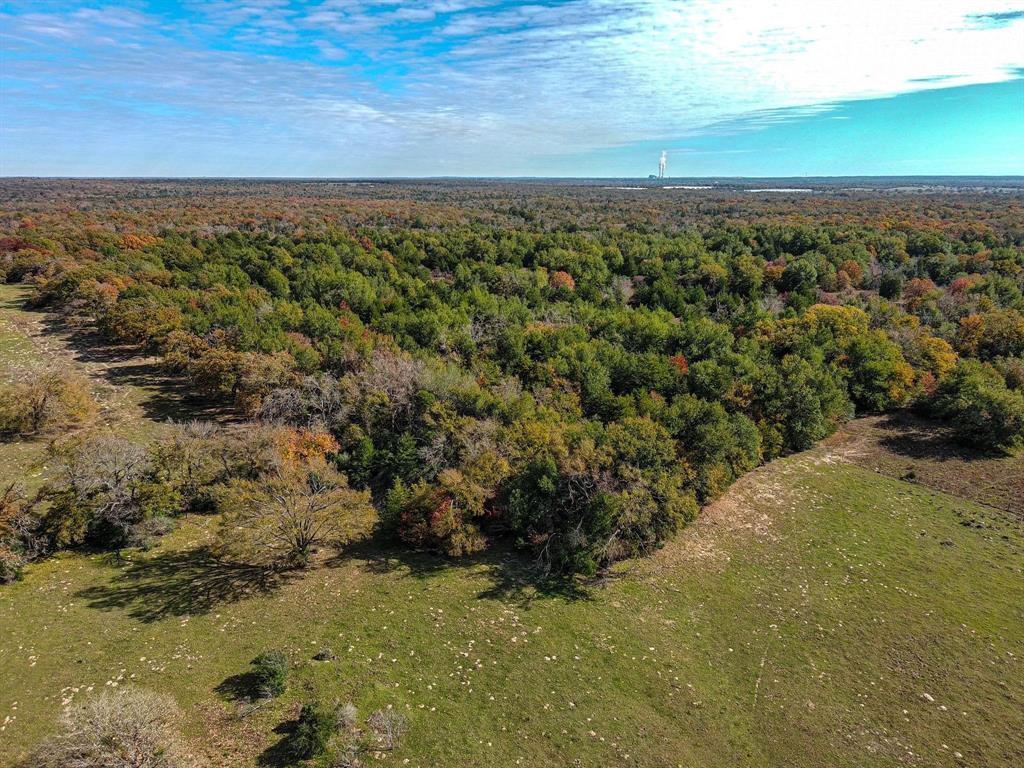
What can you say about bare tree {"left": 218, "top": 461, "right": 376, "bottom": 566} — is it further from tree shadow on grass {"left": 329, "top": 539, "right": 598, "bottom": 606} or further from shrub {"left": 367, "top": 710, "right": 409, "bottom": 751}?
shrub {"left": 367, "top": 710, "right": 409, "bottom": 751}

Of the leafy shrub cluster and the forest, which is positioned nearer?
the leafy shrub cluster

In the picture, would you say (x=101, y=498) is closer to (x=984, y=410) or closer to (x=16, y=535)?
(x=16, y=535)

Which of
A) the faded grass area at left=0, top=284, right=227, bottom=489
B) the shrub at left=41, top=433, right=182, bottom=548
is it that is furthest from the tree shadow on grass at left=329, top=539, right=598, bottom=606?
the faded grass area at left=0, top=284, right=227, bottom=489

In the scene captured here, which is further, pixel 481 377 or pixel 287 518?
pixel 481 377

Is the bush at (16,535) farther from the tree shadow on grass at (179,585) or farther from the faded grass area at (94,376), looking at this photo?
the tree shadow on grass at (179,585)

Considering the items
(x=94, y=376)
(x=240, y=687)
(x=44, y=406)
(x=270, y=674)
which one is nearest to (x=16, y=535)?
(x=44, y=406)

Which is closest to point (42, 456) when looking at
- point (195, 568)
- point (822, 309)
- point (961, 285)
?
point (195, 568)

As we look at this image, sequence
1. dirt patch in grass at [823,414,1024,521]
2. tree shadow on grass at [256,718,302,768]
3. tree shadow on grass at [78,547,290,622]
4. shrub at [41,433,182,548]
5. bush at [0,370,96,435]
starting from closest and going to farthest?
1. tree shadow on grass at [256,718,302,768]
2. tree shadow on grass at [78,547,290,622]
3. shrub at [41,433,182,548]
4. dirt patch in grass at [823,414,1024,521]
5. bush at [0,370,96,435]
